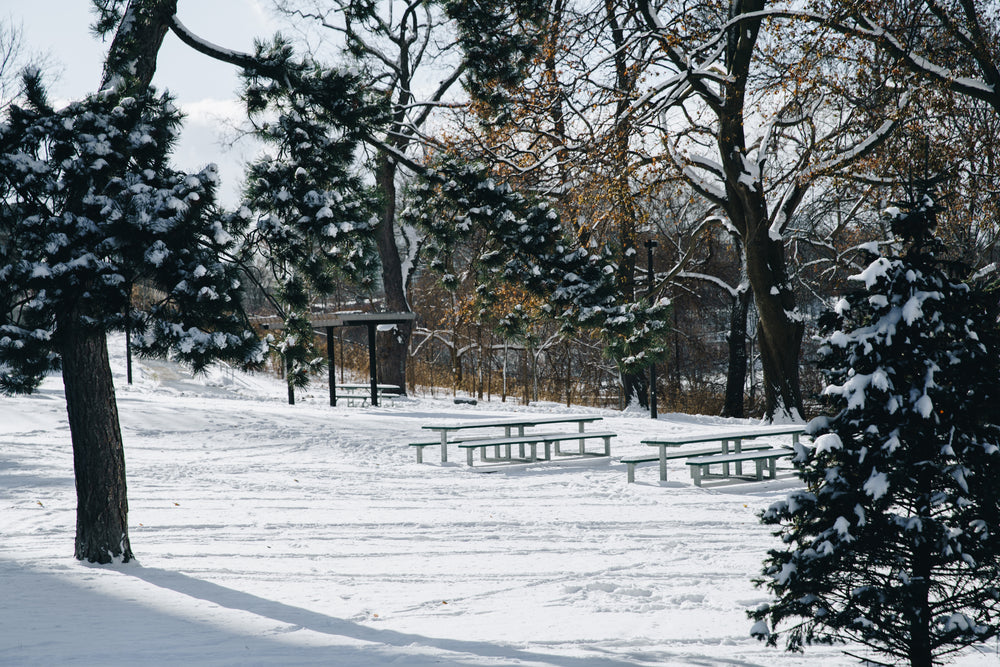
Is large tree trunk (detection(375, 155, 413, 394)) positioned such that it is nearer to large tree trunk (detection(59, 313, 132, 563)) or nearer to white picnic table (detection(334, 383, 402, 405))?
white picnic table (detection(334, 383, 402, 405))

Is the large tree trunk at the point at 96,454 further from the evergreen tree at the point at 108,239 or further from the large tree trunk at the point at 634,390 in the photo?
the large tree trunk at the point at 634,390

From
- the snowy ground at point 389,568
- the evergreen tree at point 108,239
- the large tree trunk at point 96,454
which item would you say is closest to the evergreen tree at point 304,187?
the evergreen tree at point 108,239

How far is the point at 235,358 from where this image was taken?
6.21 metres

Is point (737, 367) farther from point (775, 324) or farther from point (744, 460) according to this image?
point (744, 460)

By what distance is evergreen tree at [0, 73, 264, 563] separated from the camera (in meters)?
5.96

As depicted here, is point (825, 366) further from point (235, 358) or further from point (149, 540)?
point (149, 540)

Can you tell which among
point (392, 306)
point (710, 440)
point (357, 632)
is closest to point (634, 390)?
point (392, 306)

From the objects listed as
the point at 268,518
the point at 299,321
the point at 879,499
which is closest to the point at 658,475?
the point at 268,518

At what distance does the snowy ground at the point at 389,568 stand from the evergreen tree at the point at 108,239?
1.87 metres

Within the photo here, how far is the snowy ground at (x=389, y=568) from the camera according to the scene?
5051 mm

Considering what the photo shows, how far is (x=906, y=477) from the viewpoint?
12.8ft

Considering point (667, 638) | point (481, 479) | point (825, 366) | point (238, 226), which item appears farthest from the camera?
point (481, 479)

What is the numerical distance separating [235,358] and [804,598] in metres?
4.23

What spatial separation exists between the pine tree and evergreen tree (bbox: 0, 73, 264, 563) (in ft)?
13.4
